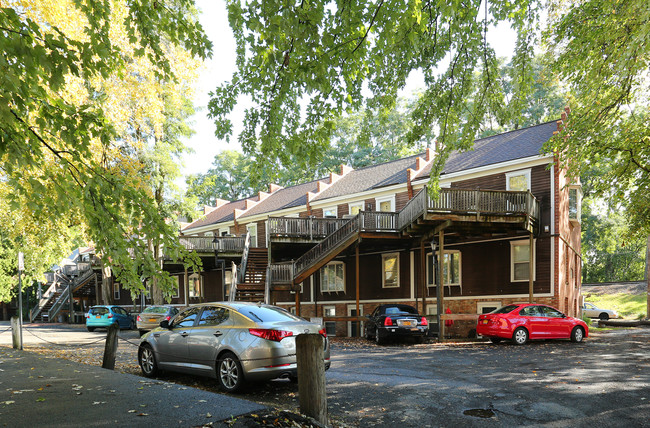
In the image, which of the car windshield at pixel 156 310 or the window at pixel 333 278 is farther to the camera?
the window at pixel 333 278

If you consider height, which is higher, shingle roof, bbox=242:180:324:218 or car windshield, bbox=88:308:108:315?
shingle roof, bbox=242:180:324:218

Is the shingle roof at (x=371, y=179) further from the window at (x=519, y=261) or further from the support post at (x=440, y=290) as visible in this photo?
the support post at (x=440, y=290)

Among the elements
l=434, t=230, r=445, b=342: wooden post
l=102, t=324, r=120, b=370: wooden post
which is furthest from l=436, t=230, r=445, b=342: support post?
l=102, t=324, r=120, b=370: wooden post

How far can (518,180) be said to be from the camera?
23.1m

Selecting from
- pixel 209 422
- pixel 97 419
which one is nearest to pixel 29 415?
pixel 97 419

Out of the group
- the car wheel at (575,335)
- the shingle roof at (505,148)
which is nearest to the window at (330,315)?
the shingle roof at (505,148)

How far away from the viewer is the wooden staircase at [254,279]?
24.7 metres

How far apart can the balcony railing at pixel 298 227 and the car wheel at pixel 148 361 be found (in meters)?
15.7

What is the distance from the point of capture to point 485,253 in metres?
23.9

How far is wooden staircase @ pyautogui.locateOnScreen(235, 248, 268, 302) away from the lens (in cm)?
2473

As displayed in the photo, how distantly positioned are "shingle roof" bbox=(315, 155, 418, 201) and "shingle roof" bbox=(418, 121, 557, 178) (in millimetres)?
2170

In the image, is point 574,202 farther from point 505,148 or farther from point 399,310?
point 399,310

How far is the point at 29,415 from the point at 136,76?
1707 cm

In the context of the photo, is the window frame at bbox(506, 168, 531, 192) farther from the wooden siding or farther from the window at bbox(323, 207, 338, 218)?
the window at bbox(323, 207, 338, 218)
